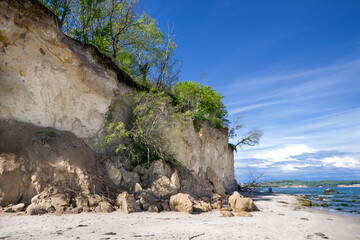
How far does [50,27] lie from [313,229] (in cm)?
1286

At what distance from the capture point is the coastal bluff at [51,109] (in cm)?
827

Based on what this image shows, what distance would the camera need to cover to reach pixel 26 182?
7938 millimetres

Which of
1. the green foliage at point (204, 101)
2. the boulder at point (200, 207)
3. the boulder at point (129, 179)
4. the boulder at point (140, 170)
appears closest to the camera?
the boulder at point (200, 207)

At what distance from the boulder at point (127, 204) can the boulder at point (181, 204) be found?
155 cm

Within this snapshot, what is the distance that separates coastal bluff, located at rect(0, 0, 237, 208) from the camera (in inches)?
326

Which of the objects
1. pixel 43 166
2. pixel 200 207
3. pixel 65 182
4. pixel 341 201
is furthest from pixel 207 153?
pixel 43 166

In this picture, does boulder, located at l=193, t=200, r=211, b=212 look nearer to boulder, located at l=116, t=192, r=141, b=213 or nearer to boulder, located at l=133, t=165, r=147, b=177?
boulder, located at l=116, t=192, r=141, b=213

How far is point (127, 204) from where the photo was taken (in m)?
8.20

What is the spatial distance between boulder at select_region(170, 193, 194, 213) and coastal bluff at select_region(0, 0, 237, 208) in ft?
5.63

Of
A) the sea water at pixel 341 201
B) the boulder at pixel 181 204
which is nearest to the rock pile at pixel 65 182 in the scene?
the boulder at pixel 181 204

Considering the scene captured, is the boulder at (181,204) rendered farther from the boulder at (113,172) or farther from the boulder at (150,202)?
the boulder at (113,172)

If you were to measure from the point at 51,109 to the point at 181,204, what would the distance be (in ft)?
22.6

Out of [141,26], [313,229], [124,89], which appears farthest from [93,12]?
[313,229]

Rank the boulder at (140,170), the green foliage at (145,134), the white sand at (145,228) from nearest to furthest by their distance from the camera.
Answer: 1. the white sand at (145,228)
2. the boulder at (140,170)
3. the green foliage at (145,134)
